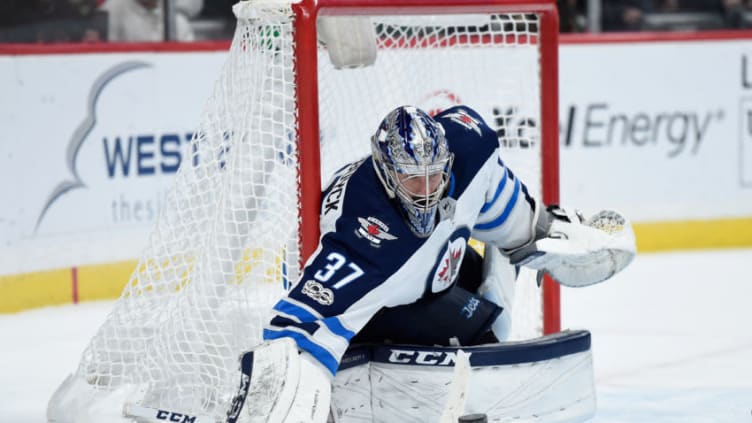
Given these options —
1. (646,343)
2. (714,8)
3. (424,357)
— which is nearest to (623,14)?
(714,8)

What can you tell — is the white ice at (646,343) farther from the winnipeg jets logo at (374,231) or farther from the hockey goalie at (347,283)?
the winnipeg jets logo at (374,231)

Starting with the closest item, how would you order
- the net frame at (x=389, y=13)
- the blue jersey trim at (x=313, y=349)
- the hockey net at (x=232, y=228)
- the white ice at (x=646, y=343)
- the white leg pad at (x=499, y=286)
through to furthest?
the blue jersey trim at (x=313, y=349), the net frame at (x=389, y=13), the hockey net at (x=232, y=228), the white leg pad at (x=499, y=286), the white ice at (x=646, y=343)

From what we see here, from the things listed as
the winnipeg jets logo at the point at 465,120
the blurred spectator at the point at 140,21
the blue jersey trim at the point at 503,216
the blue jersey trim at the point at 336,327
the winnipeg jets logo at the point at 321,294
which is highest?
the blurred spectator at the point at 140,21

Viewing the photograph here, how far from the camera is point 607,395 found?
391cm

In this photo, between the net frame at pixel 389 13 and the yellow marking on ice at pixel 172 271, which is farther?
the yellow marking on ice at pixel 172 271

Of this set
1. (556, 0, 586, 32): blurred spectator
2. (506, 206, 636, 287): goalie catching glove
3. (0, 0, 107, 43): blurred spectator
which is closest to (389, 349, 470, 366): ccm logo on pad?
(506, 206, 636, 287): goalie catching glove

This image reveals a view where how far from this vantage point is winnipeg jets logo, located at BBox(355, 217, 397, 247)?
9.37 feet

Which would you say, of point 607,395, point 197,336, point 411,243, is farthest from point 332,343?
point 607,395

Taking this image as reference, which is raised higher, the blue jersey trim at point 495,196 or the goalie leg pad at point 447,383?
the blue jersey trim at point 495,196

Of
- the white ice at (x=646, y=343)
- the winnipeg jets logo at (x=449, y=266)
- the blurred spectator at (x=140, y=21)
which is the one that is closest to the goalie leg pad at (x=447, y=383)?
the winnipeg jets logo at (x=449, y=266)

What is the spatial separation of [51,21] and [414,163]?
9.61 feet

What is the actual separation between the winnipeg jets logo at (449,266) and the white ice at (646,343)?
29.1 inches

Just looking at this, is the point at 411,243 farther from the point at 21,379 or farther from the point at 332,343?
the point at 21,379

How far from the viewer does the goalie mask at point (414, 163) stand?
9.29 feet
